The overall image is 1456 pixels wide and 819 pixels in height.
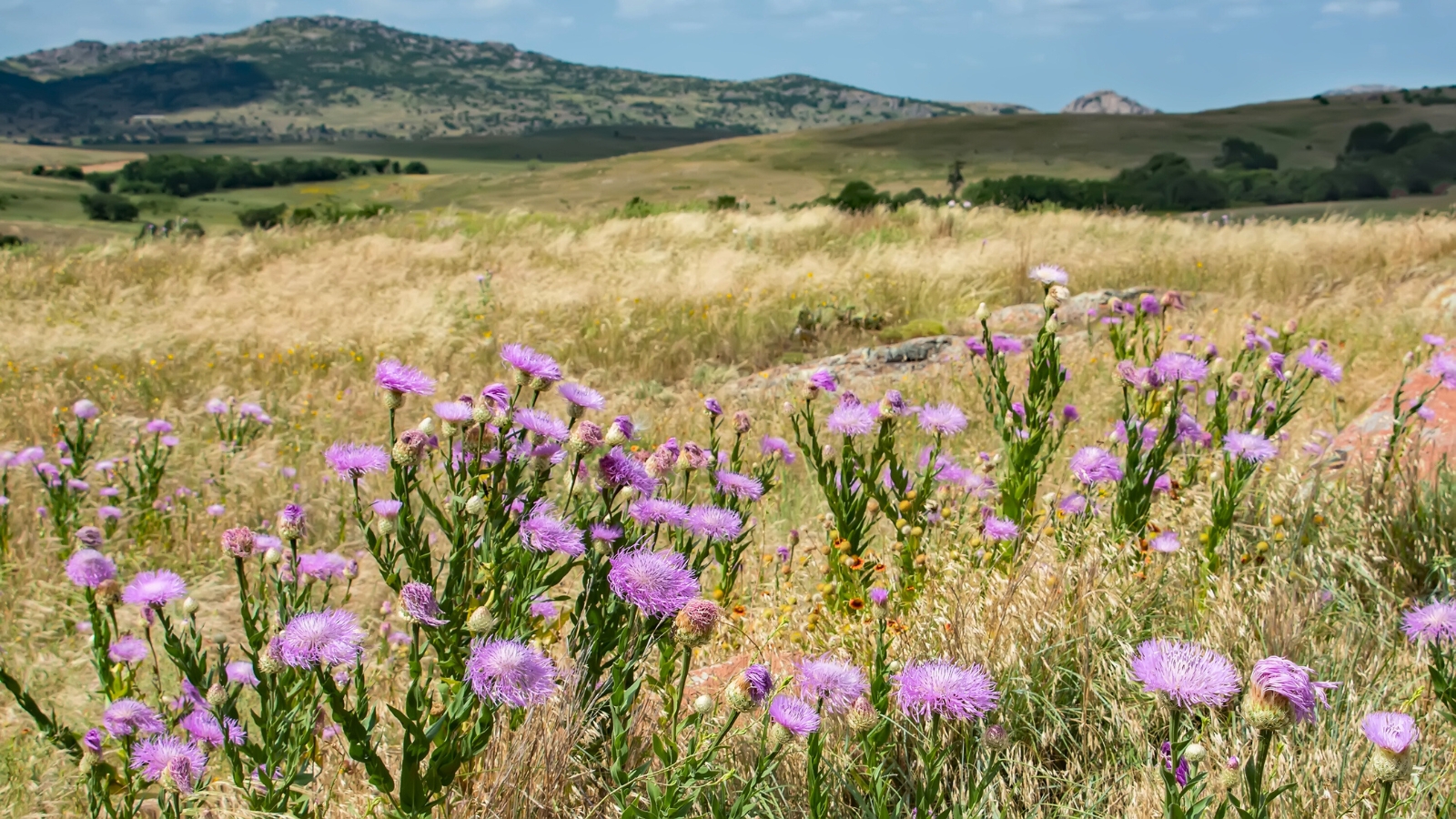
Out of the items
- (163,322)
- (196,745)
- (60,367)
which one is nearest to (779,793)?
(196,745)

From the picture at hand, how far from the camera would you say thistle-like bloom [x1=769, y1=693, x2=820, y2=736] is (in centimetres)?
158

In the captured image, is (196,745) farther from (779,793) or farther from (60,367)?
(60,367)

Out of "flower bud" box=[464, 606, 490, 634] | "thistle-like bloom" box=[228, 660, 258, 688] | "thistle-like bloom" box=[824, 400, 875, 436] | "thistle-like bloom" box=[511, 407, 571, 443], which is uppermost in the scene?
"thistle-like bloom" box=[511, 407, 571, 443]

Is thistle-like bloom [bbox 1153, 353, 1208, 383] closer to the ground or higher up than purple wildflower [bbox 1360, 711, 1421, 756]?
higher up

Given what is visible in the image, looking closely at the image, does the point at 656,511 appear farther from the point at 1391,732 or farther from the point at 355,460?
the point at 1391,732

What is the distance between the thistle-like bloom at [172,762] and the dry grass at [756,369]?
0.14m

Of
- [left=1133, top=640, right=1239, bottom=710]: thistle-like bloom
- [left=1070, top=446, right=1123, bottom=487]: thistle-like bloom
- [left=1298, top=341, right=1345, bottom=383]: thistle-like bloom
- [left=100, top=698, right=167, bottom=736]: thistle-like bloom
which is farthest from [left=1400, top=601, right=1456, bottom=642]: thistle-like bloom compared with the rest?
[left=100, top=698, right=167, bottom=736]: thistle-like bloom

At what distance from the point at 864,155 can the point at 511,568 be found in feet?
220

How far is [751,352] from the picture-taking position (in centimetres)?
866

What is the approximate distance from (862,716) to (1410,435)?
3.95 metres

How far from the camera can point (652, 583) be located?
1775 mm

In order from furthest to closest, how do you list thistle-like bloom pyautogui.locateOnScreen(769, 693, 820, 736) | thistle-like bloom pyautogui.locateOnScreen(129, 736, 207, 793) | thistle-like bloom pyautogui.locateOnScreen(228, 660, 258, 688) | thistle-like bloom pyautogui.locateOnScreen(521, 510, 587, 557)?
thistle-like bloom pyautogui.locateOnScreen(228, 660, 258, 688) < thistle-like bloom pyautogui.locateOnScreen(129, 736, 207, 793) < thistle-like bloom pyautogui.locateOnScreen(521, 510, 587, 557) < thistle-like bloom pyautogui.locateOnScreen(769, 693, 820, 736)

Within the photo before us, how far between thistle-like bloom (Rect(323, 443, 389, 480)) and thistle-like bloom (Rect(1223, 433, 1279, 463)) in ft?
8.65

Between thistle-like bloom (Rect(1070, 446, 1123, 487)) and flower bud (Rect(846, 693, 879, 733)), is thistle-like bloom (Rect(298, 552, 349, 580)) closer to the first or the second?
flower bud (Rect(846, 693, 879, 733))
